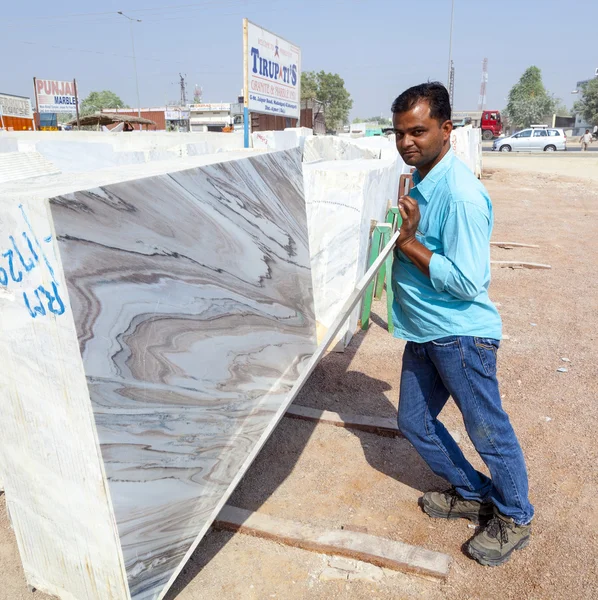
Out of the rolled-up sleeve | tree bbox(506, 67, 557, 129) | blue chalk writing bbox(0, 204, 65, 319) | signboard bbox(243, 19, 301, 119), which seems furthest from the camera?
tree bbox(506, 67, 557, 129)

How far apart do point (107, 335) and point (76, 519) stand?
0.64m

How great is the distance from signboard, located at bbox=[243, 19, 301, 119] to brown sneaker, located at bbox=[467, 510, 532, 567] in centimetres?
486

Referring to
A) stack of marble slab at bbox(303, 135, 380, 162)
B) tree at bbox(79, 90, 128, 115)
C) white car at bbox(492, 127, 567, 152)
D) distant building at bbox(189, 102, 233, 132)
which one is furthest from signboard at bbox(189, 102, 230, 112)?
stack of marble slab at bbox(303, 135, 380, 162)

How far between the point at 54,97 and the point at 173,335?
1223 inches

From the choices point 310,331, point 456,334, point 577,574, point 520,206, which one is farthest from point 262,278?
point 520,206

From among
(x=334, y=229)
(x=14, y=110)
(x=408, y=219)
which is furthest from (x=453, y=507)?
(x=14, y=110)

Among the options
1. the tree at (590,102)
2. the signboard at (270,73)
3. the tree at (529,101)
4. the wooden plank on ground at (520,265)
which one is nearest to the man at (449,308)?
the signboard at (270,73)

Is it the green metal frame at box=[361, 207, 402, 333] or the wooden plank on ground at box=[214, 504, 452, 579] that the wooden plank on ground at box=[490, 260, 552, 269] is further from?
the wooden plank on ground at box=[214, 504, 452, 579]

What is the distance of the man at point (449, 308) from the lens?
1857mm

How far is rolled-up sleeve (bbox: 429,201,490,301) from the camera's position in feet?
5.93

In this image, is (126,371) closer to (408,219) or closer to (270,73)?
(408,219)

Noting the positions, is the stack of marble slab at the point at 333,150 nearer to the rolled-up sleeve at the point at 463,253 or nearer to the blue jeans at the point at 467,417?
the blue jeans at the point at 467,417

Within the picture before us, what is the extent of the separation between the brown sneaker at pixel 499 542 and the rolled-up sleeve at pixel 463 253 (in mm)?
986

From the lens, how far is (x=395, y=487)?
2693 millimetres
